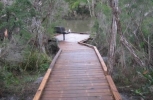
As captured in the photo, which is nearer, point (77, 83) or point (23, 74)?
point (77, 83)

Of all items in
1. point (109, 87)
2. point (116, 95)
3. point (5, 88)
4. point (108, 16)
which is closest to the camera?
point (116, 95)

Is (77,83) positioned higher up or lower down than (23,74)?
higher up

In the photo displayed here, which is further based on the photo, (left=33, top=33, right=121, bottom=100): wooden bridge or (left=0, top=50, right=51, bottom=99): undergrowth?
(left=0, top=50, right=51, bottom=99): undergrowth

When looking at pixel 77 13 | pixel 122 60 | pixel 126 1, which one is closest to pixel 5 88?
pixel 122 60

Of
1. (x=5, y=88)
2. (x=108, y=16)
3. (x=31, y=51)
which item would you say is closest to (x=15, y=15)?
(x=5, y=88)

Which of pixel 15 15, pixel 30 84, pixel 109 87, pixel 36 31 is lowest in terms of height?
pixel 30 84

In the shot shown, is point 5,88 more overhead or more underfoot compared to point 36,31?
more underfoot

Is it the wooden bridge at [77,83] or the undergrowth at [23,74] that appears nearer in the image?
the wooden bridge at [77,83]

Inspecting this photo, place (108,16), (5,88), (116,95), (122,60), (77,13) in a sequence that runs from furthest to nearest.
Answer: (77,13) → (108,16) → (122,60) → (5,88) → (116,95)

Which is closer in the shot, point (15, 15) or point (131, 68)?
point (15, 15)

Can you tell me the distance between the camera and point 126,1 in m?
7.25

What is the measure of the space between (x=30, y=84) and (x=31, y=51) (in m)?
1.85

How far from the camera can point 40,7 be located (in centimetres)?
949

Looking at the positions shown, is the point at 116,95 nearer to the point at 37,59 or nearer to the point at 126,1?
the point at 126,1
